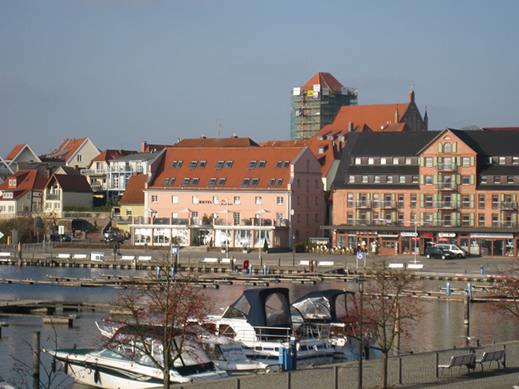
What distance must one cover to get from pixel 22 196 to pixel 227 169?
38315 millimetres

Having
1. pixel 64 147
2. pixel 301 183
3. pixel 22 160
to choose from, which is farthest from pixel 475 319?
pixel 64 147

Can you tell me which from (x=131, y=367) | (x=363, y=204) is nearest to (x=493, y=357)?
(x=131, y=367)

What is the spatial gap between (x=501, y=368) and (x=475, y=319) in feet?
60.1

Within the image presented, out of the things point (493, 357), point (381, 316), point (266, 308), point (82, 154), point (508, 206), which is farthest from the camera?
point (82, 154)

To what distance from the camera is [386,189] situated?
8494 cm

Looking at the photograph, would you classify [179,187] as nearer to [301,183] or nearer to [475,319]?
[301,183]

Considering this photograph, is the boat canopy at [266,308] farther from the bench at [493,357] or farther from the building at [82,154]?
the building at [82,154]

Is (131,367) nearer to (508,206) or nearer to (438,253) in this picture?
(438,253)

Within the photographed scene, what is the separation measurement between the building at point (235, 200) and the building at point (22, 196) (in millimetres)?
29867

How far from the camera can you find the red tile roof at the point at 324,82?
164 meters

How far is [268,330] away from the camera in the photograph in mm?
34875

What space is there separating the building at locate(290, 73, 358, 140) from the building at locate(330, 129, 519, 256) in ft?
246

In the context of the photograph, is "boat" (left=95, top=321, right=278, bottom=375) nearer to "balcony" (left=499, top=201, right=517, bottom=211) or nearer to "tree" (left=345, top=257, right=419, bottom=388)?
"tree" (left=345, top=257, right=419, bottom=388)

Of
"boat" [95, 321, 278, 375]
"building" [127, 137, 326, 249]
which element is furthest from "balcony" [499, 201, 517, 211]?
"boat" [95, 321, 278, 375]
